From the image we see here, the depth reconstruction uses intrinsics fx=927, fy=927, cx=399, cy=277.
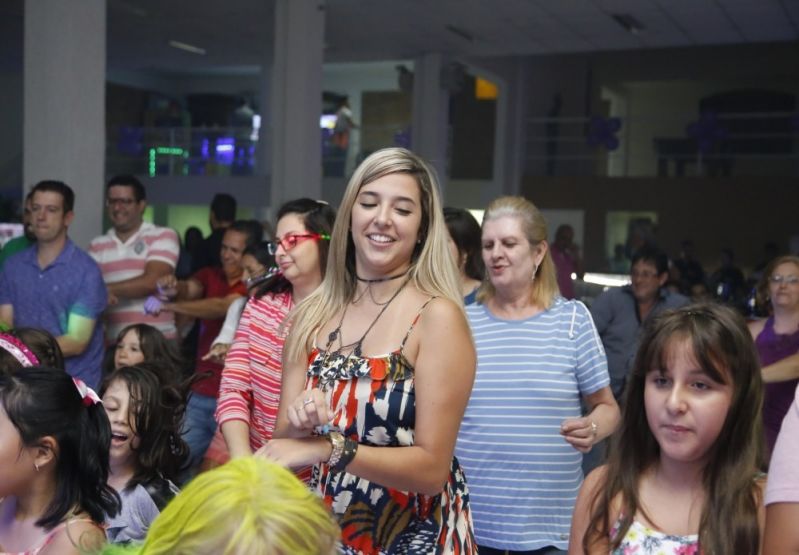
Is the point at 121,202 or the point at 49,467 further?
the point at 121,202

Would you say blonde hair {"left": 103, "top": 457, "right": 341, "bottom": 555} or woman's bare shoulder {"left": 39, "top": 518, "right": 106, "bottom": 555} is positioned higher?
blonde hair {"left": 103, "top": 457, "right": 341, "bottom": 555}

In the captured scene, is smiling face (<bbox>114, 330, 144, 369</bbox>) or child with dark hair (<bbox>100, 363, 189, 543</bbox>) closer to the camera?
child with dark hair (<bbox>100, 363, 189, 543</bbox>)

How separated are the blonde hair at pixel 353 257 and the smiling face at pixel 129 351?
1953 mm

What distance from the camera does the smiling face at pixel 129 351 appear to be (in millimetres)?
3933

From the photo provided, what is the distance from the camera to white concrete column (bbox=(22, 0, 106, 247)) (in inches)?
242

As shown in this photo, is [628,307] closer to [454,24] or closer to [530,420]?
[530,420]

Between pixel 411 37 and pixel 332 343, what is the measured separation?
10.6 meters

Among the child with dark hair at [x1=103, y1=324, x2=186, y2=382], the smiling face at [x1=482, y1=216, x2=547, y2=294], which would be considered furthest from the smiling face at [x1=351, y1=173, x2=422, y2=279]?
the child with dark hair at [x1=103, y1=324, x2=186, y2=382]

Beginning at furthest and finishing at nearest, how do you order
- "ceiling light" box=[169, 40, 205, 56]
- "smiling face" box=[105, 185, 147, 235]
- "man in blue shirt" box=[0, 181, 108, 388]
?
"ceiling light" box=[169, 40, 205, 56], "smiling face" box=[105, 185, 147, 235], "man in blue shirt" box=[0, 181, 108, 388]

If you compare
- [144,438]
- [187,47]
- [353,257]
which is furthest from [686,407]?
[187,47]

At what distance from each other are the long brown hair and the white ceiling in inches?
351

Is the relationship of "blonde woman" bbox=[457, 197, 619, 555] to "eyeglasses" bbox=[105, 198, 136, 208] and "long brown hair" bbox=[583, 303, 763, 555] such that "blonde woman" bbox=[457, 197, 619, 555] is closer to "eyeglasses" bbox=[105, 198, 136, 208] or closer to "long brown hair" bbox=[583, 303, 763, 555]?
"long brown hair" bbox=[583, 303, 763, 555]

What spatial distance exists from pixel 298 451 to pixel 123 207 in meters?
3.72

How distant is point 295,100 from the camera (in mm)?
9359
